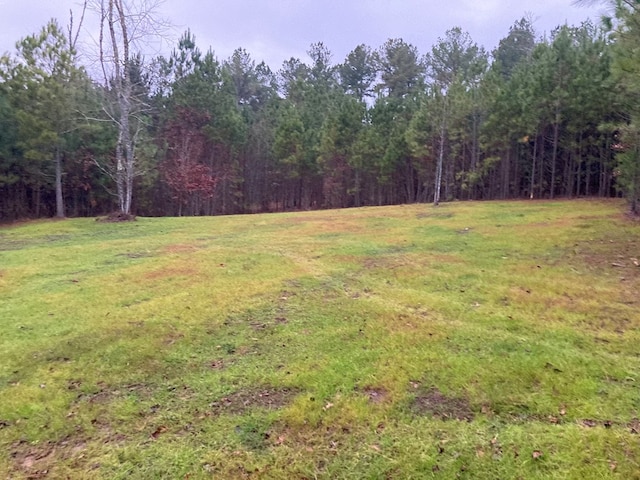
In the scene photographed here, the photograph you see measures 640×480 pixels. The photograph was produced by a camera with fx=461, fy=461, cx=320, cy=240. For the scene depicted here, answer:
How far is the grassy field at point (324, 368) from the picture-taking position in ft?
9.23

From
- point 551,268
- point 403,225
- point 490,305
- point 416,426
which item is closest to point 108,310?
point 416,426

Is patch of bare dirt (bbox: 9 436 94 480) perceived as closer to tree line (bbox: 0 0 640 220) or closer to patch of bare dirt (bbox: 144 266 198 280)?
patch of bare dirt (bbox: 144 266 198 280)

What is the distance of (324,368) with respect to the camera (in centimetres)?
387

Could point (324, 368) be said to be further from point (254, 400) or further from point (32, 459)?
point (32, 459)

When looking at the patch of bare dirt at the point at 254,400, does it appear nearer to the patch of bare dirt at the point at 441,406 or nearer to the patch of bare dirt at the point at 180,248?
the patch of bare dirt at the point at 441,406

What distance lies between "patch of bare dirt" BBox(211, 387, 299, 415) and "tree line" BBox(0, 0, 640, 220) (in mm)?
10588

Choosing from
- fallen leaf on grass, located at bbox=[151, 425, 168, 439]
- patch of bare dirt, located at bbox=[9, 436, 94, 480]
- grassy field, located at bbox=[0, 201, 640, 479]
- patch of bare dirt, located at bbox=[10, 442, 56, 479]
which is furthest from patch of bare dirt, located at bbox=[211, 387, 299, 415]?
patch of bare dirt, located at bbox=[10, 442, 56, 479]

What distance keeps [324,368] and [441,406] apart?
102 centimetres

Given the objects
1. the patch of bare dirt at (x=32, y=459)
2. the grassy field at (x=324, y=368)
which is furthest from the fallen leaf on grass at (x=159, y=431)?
the patch of bare dirt at (x=32, y=459)

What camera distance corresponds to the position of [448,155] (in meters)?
23.9

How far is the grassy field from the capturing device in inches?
111

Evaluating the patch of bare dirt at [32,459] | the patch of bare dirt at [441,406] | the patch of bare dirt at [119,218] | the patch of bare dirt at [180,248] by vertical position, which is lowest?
the patch of bare dirt at [32,459]

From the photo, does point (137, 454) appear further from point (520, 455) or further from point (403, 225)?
point (403, 225)

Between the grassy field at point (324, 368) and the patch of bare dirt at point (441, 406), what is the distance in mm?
14
